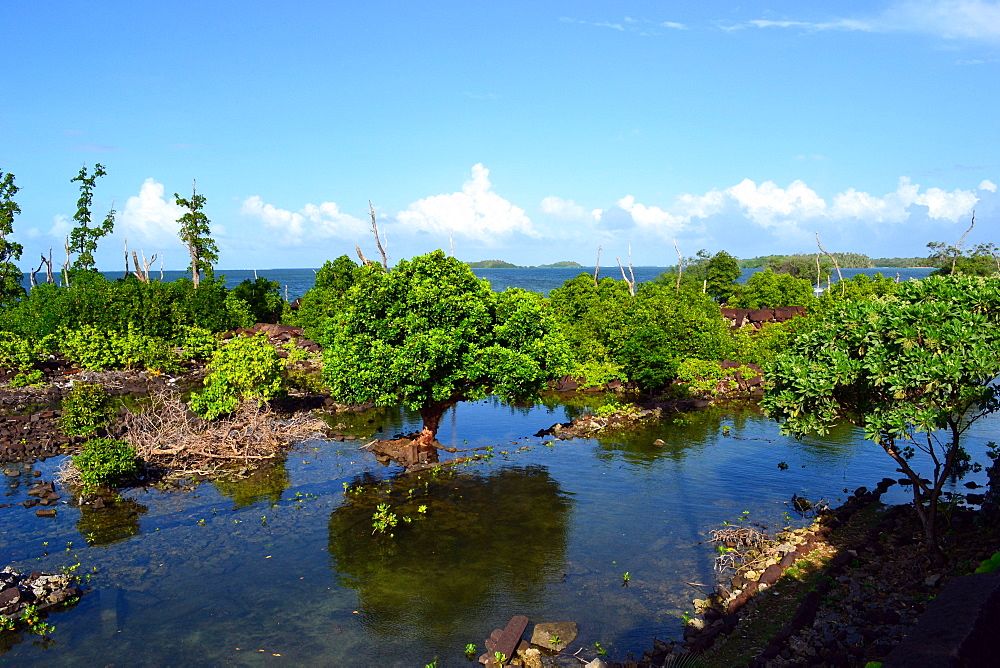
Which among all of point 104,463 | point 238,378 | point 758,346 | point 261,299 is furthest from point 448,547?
point 261,299

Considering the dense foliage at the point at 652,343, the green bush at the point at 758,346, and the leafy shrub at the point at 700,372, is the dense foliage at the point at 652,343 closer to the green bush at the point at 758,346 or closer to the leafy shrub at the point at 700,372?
the leafy shrub at the point at 700,372

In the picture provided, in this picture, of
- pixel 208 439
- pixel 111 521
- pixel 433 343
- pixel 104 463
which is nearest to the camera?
pixel 111 521

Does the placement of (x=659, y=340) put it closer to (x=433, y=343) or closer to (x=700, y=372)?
(x=700, y=372)

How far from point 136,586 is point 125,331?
3379cm

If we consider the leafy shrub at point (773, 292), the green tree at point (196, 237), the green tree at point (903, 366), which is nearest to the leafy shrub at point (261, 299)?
the green tree at point (196, 237)

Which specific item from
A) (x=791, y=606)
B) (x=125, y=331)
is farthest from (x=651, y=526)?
(x=125, y=331)

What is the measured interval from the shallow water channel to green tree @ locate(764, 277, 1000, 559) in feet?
15.2

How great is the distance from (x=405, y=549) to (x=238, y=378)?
14.2 metres

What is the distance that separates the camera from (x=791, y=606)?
13.7m

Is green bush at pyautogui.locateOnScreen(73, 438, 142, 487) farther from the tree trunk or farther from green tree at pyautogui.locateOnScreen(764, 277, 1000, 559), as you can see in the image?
green tree at pyautogui.locateOnScreen(764, 277, 1000, 559)

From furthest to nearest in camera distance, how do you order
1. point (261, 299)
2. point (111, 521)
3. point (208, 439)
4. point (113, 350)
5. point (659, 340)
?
1. point (261, 299)
2. point (113, 350)
3. point (659, 340)
4. point (208, 439)
5. point (111, 521)

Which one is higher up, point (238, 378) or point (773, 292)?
point (773, 292)

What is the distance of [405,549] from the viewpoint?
17.4 m

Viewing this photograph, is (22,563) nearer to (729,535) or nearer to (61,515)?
Result: (61,515)
